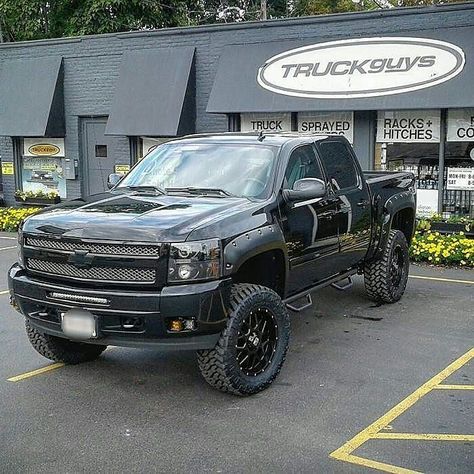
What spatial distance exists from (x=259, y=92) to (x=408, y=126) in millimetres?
2958

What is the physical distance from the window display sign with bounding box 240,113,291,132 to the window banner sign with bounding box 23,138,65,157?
17.4 feet

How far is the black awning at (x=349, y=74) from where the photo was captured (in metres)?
12.1

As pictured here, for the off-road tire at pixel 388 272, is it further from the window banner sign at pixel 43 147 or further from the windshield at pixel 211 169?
the window banner sign at pixel 43 147

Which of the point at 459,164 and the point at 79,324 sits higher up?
the point at 459,164

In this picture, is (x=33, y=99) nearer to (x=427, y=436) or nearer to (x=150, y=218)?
(x=150, y=218)

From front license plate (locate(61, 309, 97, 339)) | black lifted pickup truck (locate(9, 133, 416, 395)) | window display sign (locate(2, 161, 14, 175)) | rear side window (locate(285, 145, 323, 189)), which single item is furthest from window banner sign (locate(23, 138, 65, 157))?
front license plate (locate(61, 309, 97, 339))

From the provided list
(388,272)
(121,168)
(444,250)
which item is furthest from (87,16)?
(388,272)

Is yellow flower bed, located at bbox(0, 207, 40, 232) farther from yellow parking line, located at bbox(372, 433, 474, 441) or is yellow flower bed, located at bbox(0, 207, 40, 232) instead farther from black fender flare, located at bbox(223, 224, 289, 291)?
yellow parking line, located at bbox(372, 433, 474, 441)

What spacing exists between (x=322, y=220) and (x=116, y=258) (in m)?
2.32

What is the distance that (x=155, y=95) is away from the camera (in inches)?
604

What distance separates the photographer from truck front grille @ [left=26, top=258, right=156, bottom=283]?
16.6 ft

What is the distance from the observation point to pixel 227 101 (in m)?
14.1

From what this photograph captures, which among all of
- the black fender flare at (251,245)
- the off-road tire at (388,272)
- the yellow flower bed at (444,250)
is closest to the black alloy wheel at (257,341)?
the black fender flare at (251,245)

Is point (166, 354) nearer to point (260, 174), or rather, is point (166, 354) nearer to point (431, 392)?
point (260, 174)
